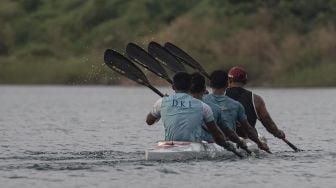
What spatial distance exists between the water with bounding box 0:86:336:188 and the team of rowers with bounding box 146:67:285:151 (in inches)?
20.0

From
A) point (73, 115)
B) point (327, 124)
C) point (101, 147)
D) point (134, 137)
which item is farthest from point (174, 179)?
point (73, 115)

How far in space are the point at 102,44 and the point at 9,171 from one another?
55501 mm

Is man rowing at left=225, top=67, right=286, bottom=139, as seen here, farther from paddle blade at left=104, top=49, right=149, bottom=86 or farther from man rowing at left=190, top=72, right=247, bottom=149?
paddle blade at left=104, top=49, right=149, bottom=86

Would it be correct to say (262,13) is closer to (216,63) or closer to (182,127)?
(216,63)

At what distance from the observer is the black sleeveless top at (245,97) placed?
20.2 meters

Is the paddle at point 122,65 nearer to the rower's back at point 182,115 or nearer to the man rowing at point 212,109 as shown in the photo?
the man rowing at point 212,109

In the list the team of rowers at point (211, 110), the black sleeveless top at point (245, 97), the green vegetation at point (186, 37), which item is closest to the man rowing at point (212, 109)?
the team of rowers at point (211, 110)

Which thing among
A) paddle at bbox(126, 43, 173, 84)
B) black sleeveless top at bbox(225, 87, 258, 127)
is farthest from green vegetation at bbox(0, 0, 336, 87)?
black sleeveless top at bbox(225, 87, 258, 127)

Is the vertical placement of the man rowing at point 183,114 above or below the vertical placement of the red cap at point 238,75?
below

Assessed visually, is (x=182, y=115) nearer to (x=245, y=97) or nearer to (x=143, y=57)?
(x=245, y=97)

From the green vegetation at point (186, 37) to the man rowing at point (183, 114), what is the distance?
145ft

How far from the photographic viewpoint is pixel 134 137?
89.9 ft

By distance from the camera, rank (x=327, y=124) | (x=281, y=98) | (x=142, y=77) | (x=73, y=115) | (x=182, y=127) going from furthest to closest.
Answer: (x=281, y=98) → (x=73, y=115) → (x=327, y=124) → (x=142, y=77) → (x=182, y=127)

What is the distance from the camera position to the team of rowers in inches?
746
